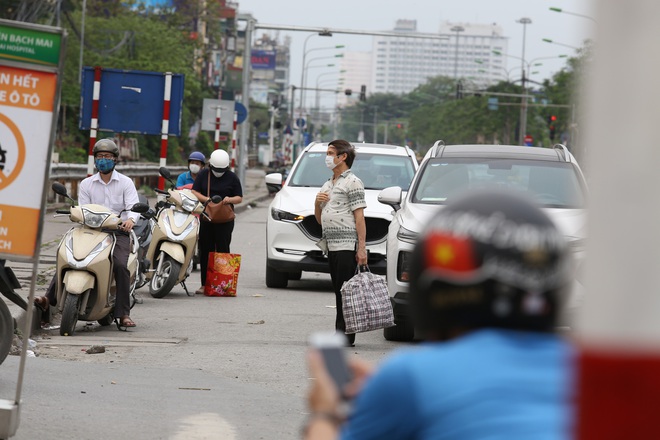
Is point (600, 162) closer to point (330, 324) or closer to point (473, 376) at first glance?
point (473, 376)

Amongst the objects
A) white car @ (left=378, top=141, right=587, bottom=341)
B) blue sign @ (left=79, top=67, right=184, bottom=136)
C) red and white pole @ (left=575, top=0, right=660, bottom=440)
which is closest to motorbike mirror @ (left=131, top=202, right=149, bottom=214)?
white car @ (left=378, top=141, right=587, bottom=341)

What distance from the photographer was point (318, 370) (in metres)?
2.33

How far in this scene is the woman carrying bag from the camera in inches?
602

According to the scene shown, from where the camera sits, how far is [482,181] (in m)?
11.9

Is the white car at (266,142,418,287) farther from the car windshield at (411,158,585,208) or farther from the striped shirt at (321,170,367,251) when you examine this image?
the striped shirt at (321,170,367,251)

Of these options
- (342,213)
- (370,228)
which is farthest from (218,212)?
(342,213)

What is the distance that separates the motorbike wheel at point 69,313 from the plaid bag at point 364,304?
7.28 ft

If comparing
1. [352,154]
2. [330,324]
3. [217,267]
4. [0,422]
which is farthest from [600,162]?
[217,267]

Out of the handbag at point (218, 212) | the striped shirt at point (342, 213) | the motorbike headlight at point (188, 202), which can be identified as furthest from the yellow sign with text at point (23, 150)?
the handbag at point (218, 212)

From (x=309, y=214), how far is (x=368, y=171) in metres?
1.67

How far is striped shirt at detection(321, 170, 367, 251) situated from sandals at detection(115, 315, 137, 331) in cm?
195

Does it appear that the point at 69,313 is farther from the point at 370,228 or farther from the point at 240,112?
the point at 240,112

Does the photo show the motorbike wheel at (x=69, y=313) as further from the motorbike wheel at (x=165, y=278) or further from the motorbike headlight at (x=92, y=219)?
the motorbike wheel at (x=165, y=278)

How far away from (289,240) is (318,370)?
13.3 meters
